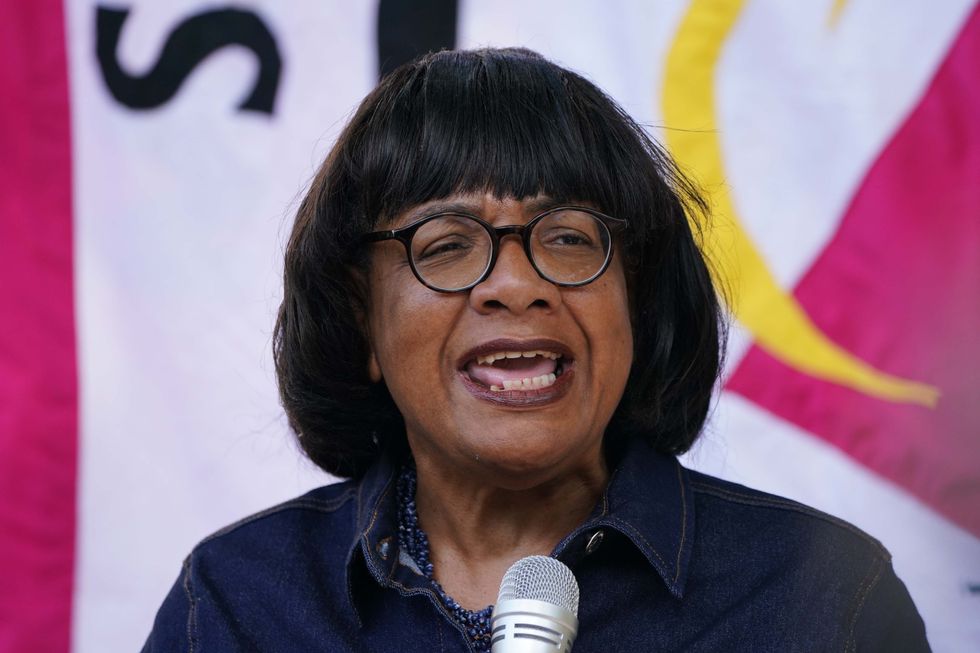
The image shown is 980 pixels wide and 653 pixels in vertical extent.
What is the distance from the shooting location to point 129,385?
3094 mm

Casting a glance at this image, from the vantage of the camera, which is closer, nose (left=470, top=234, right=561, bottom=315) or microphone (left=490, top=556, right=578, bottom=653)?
microphone (left=490, top=556, right=578, bottom=653)

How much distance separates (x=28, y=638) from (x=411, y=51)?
1.70 metres

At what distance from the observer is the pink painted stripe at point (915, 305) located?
286cm

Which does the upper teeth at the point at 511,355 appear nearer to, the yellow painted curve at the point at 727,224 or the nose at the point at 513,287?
the nose at the point at 513,287

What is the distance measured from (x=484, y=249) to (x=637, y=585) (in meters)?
0.60

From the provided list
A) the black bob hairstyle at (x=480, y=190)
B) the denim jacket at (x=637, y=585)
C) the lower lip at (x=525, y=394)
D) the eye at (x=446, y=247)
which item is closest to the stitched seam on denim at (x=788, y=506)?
the denim jacket at (x=637, y=585)

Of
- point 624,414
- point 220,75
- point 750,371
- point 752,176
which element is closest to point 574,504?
point 624,414

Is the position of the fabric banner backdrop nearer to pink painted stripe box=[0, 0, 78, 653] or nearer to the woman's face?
pink painted stripe box=[0, 0, 78, 653]

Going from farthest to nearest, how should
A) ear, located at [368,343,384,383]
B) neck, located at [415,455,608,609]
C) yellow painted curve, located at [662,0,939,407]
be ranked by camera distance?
yellow painted curve, located at [662,0,939,407]
ear, located at [368,343,384,383]
neck, located at [415,455,608,609]

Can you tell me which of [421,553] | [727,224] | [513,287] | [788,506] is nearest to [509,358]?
[513,287]

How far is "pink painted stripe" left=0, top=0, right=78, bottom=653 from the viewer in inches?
120

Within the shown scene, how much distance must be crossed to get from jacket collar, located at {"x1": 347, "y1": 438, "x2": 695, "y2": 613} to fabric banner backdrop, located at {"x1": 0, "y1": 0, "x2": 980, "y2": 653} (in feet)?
2.44

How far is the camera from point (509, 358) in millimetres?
2008

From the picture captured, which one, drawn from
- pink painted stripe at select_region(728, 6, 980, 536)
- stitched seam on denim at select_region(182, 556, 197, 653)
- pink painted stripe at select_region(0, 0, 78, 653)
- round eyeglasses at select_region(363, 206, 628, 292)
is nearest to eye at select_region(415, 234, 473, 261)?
round eyeglasses at select_region(363, 206, 628, 292)
